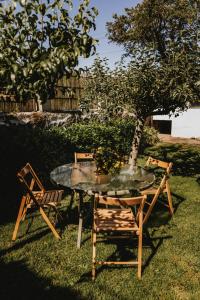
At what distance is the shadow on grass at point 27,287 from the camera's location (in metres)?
3.87

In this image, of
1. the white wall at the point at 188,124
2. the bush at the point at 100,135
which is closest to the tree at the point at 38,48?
the bush at the point at 100,135

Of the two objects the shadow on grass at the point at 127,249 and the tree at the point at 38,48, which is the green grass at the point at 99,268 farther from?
the tree at the point at 38,48

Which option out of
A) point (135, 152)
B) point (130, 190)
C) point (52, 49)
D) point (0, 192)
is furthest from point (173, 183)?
point (52, 49)

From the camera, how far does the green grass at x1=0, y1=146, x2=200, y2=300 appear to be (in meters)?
3.94

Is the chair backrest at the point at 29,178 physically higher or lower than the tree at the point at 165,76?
lower

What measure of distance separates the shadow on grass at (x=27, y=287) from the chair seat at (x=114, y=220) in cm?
99

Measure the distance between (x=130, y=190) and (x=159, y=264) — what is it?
1.24m

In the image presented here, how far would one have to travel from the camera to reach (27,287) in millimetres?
4055

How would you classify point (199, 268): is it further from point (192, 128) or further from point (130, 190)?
point (192, 128)

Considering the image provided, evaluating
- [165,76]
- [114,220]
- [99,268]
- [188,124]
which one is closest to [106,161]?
[114,220]

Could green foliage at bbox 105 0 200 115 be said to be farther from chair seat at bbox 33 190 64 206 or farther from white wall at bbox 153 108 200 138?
white wall at bbox 153 108 200 138

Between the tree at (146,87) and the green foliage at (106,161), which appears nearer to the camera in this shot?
the green foliage at (106,161)

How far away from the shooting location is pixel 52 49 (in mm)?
3182

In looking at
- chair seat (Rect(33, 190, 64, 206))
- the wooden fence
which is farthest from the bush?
chair seat (Rect(33, 190, 64, 206))
